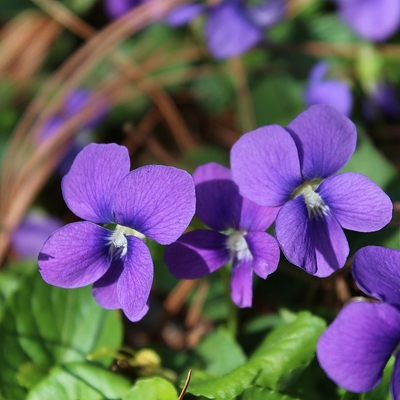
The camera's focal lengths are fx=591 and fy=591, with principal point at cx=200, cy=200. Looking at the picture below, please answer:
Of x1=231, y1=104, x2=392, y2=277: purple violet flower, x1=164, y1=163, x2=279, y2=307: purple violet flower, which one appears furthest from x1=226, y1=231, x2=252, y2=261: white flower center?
x1=231, y1=104, x2=392, y2=277: purple violet flower

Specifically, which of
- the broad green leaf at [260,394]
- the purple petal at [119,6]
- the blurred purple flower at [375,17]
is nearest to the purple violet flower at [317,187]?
the broad green leaf at [260,394]

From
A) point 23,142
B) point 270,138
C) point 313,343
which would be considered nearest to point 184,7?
point 23,142

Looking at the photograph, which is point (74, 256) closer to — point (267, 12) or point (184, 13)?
point (184, 13)

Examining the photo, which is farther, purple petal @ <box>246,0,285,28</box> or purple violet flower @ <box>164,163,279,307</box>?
purple petal @ <box>246,0,285,28</box>

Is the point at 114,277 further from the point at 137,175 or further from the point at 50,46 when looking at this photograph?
the point at 50,46

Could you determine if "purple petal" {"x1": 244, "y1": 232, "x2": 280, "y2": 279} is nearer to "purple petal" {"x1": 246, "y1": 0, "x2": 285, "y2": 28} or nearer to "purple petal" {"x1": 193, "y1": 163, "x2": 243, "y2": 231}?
"purple petal" {"x1": 193, "y1": 163, "x2": 243, "y2": 231}

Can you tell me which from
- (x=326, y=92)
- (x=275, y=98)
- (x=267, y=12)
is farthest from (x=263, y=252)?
(x=267, y=12)
